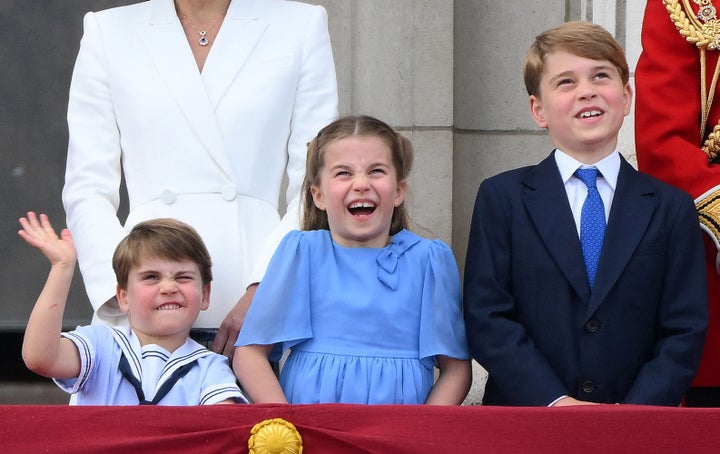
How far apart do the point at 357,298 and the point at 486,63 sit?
2619 millimetres

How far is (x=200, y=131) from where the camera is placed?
352cm

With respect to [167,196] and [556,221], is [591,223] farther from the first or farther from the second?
[167,196]

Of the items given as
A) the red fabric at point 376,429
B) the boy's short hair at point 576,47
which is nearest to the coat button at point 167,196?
the red fabric at point 376,429

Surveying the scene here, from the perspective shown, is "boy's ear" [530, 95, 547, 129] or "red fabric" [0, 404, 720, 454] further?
"boy's ear" [530, 95, 547, 129]

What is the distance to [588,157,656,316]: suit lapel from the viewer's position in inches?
129

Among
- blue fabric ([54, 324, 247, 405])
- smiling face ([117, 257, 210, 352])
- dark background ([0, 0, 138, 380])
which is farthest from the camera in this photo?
dark background ([0, 0, 138, 380])

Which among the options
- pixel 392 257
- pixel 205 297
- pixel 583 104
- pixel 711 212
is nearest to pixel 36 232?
pixel 205 297

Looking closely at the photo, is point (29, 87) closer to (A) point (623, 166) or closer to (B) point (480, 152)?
(B) point (480, 152)

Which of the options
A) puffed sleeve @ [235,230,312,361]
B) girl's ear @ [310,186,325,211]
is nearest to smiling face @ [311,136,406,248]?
girl's ear @ [310,186,325,211]

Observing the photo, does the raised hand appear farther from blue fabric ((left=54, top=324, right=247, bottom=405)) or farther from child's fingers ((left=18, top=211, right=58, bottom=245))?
blue fabric ((left=54, top=324, right=247, bottom=405))

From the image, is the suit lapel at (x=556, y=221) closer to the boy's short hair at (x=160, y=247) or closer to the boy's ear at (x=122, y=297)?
the boy's short hair at (x=160, y=247)

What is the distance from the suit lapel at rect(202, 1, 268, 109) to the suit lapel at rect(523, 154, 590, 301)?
76 centimetres

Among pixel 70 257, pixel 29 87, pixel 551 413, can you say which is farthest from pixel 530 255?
pixel 29 87

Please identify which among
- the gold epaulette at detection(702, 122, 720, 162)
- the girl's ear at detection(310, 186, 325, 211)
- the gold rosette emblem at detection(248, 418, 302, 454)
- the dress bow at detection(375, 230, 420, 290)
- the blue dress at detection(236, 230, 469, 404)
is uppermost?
the gold epaulette at detection(702, 122, 720, 162)
